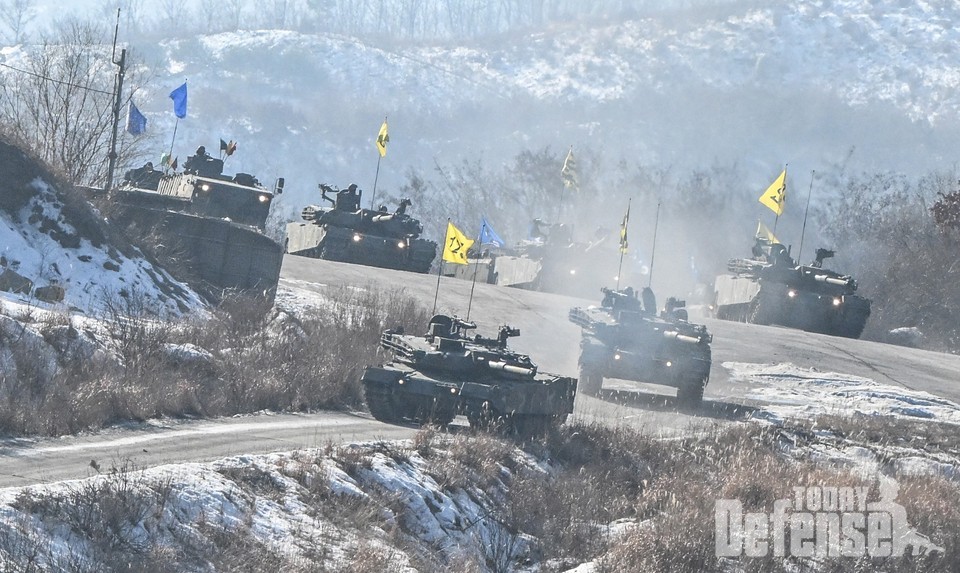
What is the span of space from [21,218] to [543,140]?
9077 centimetres

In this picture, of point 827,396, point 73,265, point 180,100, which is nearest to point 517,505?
point 73,265

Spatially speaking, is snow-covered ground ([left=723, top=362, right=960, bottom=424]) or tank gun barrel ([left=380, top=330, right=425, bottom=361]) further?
snow-covered ground ([left=723, top=362, right=960, bottom=424])

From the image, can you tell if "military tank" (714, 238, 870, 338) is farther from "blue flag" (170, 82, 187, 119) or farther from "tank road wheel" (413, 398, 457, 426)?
"tank road wheel" (413, 398, 457, 426)

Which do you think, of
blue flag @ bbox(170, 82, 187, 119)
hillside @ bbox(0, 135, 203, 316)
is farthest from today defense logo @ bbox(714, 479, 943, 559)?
blue flag @ bbox(170, 82, 187, 119)

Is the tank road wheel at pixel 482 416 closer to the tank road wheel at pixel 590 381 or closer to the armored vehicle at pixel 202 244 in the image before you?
the tank road wheel at pixel 590 381

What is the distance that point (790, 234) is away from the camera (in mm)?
101438

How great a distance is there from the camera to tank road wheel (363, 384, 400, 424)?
73.9ft

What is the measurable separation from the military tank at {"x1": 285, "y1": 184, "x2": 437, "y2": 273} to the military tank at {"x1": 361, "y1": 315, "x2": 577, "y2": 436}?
28.3 metres

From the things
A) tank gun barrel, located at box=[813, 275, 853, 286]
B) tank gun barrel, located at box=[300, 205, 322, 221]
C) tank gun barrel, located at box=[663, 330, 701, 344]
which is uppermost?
tank gun barrel, located at box=[813, 275, 853, 286]

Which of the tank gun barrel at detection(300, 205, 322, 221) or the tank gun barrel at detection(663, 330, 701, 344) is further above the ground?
the tank gun barrel at detection(300, 205, 322, 221)

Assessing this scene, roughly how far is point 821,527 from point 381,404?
7.59m

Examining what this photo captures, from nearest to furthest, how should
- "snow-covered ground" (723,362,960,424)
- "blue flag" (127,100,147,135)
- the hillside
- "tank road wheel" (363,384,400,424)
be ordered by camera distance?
"tank road wheel" (363,384,400,424) → the hillside → "snow-covered ground" (723,362,960,424) → "blue flag" (127,100,147,135)

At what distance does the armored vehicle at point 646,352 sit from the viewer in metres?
29.4

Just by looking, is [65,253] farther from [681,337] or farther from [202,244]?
[681,337]
